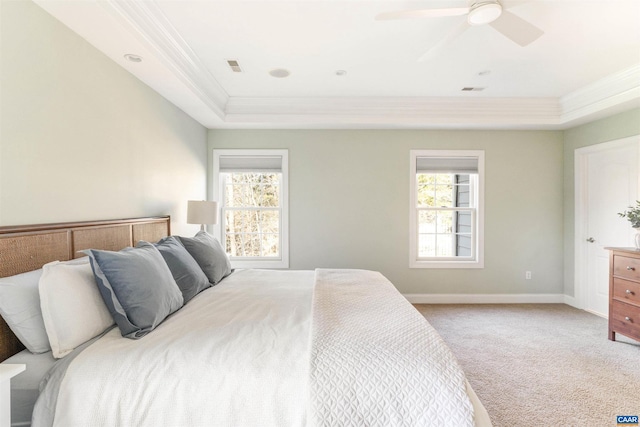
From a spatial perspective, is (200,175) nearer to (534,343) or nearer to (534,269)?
(534,343)

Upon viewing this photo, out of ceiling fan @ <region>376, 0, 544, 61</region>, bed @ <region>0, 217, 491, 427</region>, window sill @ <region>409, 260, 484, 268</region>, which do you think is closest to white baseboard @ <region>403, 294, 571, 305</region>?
window sill @ <region>409, 260, 484, 268</region>

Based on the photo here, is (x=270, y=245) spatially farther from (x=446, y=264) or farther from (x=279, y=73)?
(x=446, y=264)

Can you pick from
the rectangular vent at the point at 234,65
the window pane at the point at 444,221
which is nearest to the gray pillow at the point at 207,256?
the rectangular vent at the point at 234,65

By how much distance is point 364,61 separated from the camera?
9.27ft

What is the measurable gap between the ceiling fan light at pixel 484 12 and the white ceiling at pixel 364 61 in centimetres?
20

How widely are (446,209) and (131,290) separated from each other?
12.9 feet

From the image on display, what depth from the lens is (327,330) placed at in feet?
5.07

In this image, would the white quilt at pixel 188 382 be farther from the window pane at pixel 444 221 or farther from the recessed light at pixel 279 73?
the window pane at pixel 444 221

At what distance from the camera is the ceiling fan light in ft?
5.91

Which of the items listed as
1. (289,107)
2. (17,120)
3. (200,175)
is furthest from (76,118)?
(289,107)

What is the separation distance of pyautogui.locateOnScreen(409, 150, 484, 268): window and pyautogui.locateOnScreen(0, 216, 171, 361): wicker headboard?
3406 millimetres

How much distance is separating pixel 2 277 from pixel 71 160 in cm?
82

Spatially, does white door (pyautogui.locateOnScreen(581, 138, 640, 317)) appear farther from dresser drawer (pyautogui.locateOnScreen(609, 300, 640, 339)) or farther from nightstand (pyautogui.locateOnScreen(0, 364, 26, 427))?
nightstand (pyautogui.locateOnScreen(0, 364, 26, 427))

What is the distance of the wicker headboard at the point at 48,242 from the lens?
1455 millimetres
